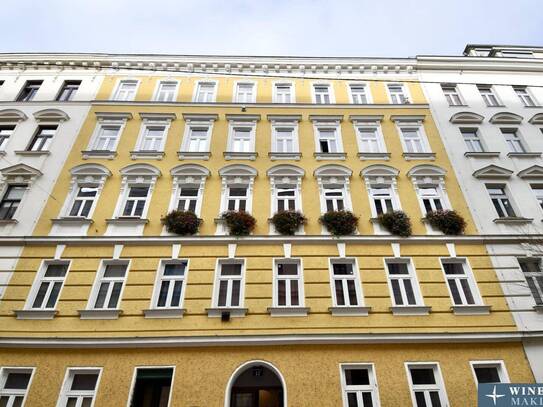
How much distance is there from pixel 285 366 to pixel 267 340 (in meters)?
0.91

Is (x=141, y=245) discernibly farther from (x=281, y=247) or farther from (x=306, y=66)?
(x=306, y=66)

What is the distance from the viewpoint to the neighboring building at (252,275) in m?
9.60

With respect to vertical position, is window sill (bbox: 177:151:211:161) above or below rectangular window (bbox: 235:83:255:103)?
below

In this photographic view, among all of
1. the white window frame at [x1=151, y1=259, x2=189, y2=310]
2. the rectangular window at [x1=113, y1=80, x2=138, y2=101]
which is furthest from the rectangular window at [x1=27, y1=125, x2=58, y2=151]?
the white window frame at [x1=151, y1=259, x2=189, y2=310]

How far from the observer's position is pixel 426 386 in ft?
31.0

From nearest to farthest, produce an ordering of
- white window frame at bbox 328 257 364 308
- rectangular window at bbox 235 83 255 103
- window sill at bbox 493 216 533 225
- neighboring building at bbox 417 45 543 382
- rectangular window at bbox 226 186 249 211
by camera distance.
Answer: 1. white window frame at bbox 328 257 364 308
2. neighboring building at bbox 417 45 543 382
3. window sill at bbox 493 216 533 225
4. rectangular window at bbox 226 186 249 211
5. rectangular window at bbox 235 83 255 103

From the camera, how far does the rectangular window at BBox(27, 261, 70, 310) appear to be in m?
10.8

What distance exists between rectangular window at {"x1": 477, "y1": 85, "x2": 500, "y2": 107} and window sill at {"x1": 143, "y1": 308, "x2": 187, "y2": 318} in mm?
17797

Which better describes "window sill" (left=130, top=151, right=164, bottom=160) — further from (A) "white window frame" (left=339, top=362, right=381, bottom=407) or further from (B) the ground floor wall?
(A) "white window frame" (left=339, top=362, right=381, bottom=407)

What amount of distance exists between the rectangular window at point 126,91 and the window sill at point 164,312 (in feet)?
38.6

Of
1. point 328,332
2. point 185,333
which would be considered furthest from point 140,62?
point 328,332

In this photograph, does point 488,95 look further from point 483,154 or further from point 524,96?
point 483,154

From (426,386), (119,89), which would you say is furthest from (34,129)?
(426,386)

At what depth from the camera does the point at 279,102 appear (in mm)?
17078
